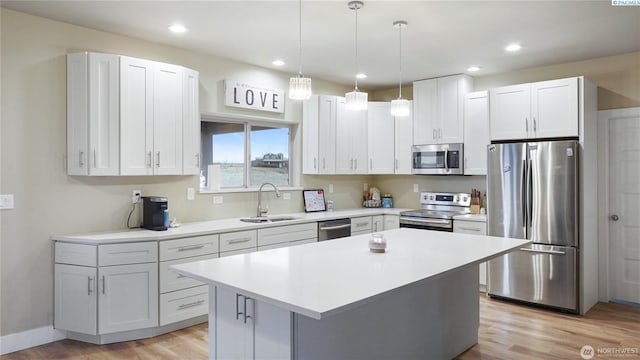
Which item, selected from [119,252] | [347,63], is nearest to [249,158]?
[347,63]

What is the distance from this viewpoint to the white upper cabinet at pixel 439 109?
16.9 feet

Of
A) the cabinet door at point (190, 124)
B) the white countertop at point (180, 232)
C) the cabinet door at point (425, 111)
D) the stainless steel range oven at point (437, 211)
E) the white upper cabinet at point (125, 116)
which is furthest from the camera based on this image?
the cabinet door at point (425, 111)

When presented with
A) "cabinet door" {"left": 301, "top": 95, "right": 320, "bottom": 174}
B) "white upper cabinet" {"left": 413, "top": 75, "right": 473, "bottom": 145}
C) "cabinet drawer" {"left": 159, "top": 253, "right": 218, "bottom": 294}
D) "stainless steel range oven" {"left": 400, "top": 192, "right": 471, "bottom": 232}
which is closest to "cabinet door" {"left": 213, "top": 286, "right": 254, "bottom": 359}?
"cabinet drawer" {"left": 159, "top": 253, "right": 218, "bottom": 294}

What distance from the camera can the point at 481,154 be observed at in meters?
4.98

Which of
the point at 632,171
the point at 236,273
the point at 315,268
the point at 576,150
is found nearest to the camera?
the point at 236,273

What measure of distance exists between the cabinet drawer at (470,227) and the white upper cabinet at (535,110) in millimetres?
974

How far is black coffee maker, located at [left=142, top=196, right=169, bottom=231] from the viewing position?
146 inches

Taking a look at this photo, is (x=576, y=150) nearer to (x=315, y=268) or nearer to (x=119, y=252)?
(x=315, y=268)

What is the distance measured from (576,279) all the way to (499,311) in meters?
0.78

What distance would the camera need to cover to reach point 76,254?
3311 mm

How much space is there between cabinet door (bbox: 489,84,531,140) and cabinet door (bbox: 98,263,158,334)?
3.71 metres

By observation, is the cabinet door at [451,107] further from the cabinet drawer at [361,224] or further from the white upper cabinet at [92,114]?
the white upper cabinet at [92,114]

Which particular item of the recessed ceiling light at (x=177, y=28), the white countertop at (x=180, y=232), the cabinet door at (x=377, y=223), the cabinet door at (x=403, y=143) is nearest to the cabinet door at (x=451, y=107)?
the cabinet door at (x=403, y=143)

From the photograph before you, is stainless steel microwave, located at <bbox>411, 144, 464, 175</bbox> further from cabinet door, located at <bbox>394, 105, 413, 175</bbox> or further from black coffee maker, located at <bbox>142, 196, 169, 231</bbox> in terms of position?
black coffee maker, located at <bbox>142, 196, 169, 231</bbox>
